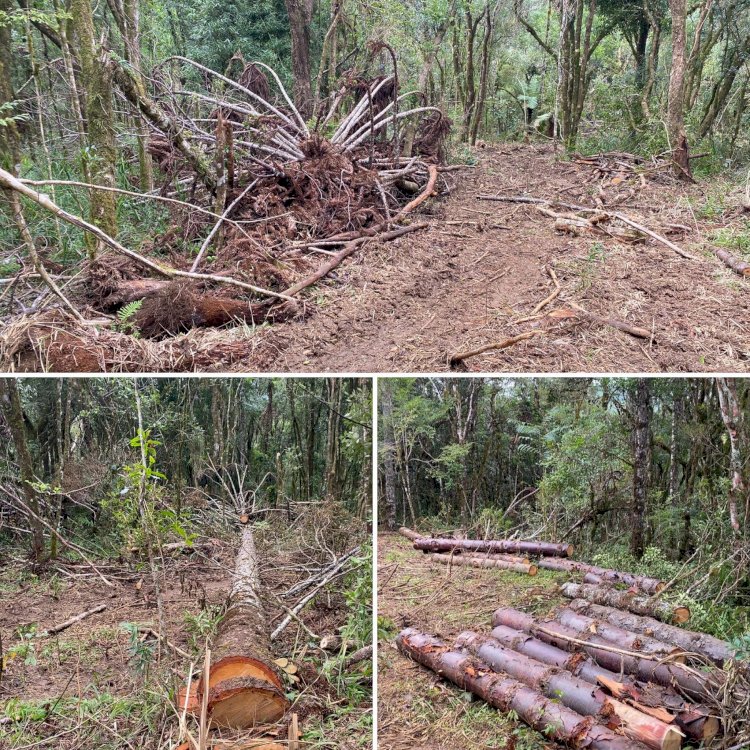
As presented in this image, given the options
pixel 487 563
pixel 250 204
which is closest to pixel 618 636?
pixel 487 563

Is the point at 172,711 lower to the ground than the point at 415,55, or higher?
lower

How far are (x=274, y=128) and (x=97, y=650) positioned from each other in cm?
645

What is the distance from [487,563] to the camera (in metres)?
6.25

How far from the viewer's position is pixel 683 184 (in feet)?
31.3

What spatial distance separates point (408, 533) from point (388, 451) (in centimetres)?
135

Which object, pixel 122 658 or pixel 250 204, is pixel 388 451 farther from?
pixel 250 204

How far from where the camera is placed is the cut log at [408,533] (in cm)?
520

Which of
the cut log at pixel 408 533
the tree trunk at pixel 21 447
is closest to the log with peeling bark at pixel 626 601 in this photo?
the cut log at pixel 408 533

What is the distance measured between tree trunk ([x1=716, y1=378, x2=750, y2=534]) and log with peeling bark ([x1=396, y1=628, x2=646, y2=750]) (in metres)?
2.00

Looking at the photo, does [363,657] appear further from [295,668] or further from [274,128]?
[274,128]

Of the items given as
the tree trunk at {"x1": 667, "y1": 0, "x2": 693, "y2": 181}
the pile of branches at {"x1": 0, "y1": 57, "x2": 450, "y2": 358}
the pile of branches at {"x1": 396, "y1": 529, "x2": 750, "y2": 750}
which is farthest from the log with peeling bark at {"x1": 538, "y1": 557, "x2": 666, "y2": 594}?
the tree trunk at {"x1": 667, "y1": 0, "x2": 693, "y2": 181}

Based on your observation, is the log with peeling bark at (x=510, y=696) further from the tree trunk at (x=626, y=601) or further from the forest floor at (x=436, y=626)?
the tree trunk at (x=626, y=601)

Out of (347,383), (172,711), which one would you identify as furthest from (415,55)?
(172,711)

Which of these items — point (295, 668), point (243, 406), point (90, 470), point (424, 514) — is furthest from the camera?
point (243, 406)
